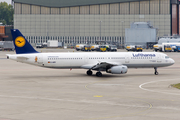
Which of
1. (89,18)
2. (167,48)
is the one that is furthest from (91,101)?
(89,18)

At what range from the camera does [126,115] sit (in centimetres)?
2033

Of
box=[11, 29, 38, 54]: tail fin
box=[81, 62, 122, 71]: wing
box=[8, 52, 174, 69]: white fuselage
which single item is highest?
box=[11, 29, 38, 54]: tail fin

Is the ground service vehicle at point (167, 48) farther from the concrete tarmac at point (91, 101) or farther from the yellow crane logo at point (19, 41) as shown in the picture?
the yellow crane logo at point (19, 41)

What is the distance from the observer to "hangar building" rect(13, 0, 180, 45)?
165 m

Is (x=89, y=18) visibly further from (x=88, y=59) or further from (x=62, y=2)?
(x=88, y=59)

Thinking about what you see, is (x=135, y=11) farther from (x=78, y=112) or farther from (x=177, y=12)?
(x=78, y=112)

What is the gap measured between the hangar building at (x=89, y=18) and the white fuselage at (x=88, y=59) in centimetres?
12043

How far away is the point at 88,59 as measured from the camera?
43.9m

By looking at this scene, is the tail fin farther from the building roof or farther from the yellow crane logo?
the building roof

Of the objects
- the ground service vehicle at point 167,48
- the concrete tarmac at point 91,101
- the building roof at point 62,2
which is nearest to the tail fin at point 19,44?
the concrete tarmac at point 91,101

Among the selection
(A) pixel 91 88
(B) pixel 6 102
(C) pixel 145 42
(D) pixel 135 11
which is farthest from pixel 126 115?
(D) pixel 135 11

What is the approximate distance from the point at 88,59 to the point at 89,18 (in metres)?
132

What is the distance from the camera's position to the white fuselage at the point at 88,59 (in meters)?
42.6

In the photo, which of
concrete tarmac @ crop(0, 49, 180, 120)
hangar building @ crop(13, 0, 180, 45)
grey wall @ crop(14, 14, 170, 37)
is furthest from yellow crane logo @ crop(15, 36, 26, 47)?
grey wall @ crop(14, 14, 170, 37)
